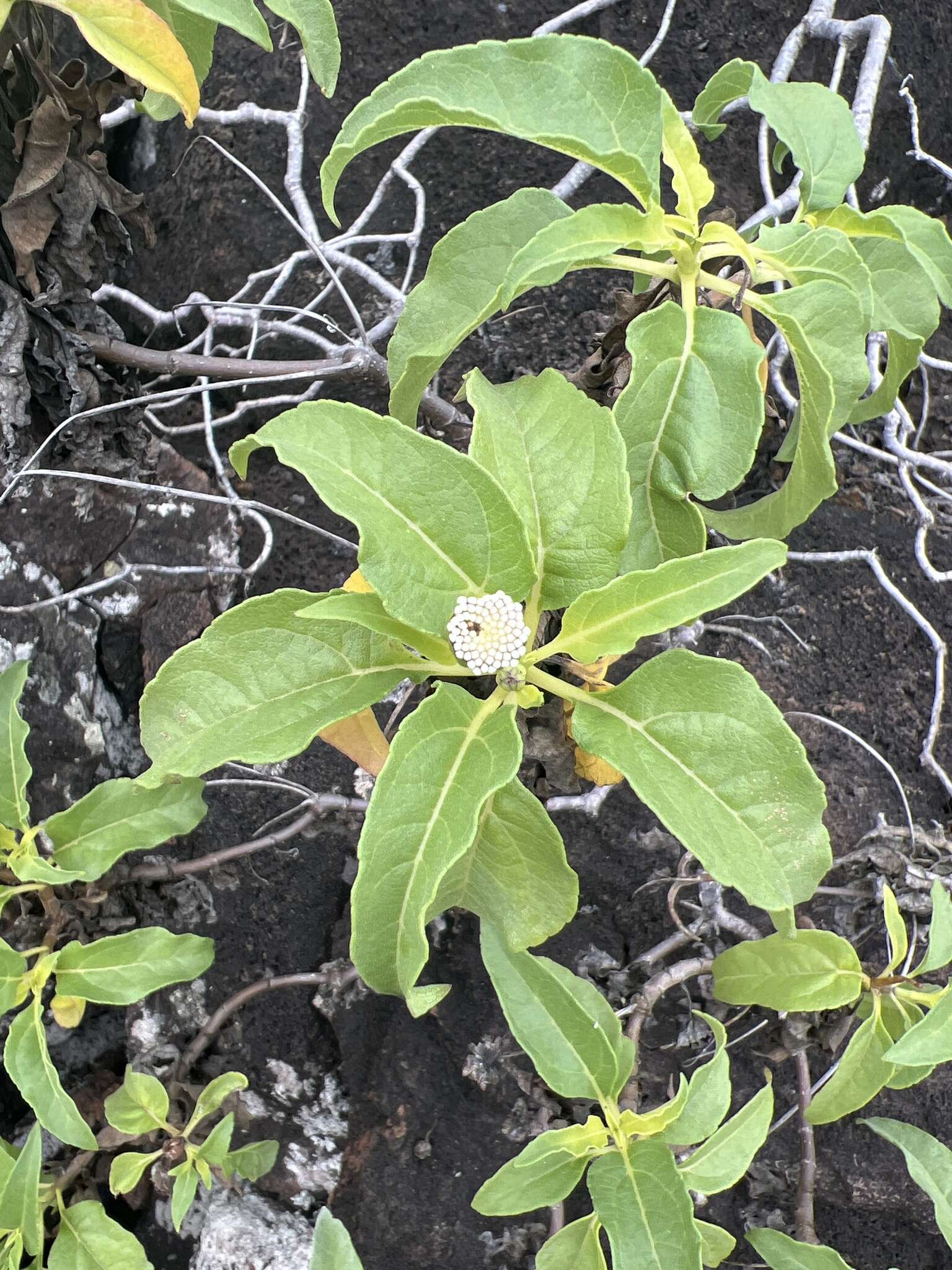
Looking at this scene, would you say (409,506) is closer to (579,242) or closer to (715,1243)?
(579,242)

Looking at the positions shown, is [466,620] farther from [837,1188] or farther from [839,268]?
[837,1188]

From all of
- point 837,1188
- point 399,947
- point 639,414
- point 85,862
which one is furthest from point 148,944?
point 837,1188

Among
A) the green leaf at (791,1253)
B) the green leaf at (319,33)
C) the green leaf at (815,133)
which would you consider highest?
the green leaf at (319,33)

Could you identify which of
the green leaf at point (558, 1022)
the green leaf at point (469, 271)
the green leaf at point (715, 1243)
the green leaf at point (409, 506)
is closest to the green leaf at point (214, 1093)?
the green leaf at point (558, 1022)

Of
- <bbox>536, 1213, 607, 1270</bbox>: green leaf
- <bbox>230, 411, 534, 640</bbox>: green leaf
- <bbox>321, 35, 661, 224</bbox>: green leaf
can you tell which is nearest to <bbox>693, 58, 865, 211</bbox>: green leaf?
<bbox>321, 35, 661, 224</bbox>: green leaf

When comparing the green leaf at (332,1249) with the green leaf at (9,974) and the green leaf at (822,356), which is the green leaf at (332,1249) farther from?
the green leaf at (822,356)

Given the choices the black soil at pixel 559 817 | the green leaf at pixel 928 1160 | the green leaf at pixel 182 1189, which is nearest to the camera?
the green leaf at pixel 928 1160
